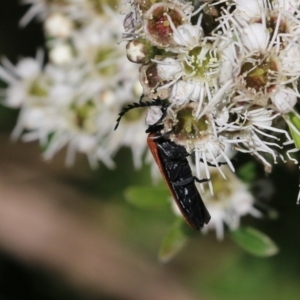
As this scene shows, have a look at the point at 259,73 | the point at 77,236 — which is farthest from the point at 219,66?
the point at 77,236

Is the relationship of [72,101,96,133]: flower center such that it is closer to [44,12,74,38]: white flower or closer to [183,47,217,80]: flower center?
[44,12,74,38]: white flower

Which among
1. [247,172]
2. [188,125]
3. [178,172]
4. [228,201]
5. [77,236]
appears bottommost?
[77,236]

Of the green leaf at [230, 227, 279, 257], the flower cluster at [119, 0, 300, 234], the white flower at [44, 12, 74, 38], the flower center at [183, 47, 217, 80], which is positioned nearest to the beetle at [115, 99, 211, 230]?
the flower cluster at [119, 0, 300, 234]

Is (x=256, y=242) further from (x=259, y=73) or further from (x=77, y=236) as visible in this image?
(x=77, y=236)

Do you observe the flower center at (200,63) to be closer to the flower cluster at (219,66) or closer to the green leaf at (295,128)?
the flower cluster at (219,66)

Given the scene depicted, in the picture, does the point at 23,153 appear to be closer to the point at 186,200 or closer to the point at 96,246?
the point at 96,246

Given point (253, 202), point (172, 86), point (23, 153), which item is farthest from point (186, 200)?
point (23, 153)
